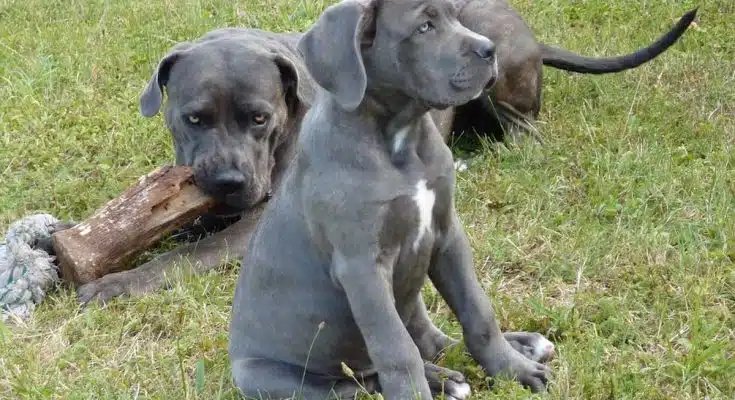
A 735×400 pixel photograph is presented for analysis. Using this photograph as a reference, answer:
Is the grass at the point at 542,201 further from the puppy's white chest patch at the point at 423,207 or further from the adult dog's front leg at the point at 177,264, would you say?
the puppy's white chest patch at the point at 423,207

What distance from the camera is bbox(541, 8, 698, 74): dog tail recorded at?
5733mm

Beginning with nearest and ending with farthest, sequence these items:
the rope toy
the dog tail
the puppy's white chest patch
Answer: the puppy's white chest patch < the rope toy < the dog tail

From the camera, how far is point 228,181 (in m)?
5.29

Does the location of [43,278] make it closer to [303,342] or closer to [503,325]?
[303,342]

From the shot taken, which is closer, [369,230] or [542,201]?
[369,230]

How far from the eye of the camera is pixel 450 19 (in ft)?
12.0

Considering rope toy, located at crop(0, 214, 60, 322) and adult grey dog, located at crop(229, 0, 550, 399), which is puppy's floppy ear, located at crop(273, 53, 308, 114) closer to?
rope toy, located at crop(0, 214, 60, 322)

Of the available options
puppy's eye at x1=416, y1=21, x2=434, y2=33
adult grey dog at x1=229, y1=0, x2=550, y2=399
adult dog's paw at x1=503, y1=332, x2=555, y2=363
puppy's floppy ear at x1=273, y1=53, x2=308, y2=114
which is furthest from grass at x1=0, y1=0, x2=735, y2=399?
puppy's eye at x1=416, y1=21, x2=434, y2=33

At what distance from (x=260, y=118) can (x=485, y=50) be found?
208cm

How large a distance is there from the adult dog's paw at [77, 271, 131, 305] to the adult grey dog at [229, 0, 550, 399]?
124cm

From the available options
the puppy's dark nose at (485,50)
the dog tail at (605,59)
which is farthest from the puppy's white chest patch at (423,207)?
the dog tail at (605,59)

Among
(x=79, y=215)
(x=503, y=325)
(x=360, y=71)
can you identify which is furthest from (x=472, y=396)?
(x=79, y=215)

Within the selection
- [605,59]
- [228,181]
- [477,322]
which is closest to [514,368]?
[477,322]

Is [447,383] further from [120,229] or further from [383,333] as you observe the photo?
[120,229]
